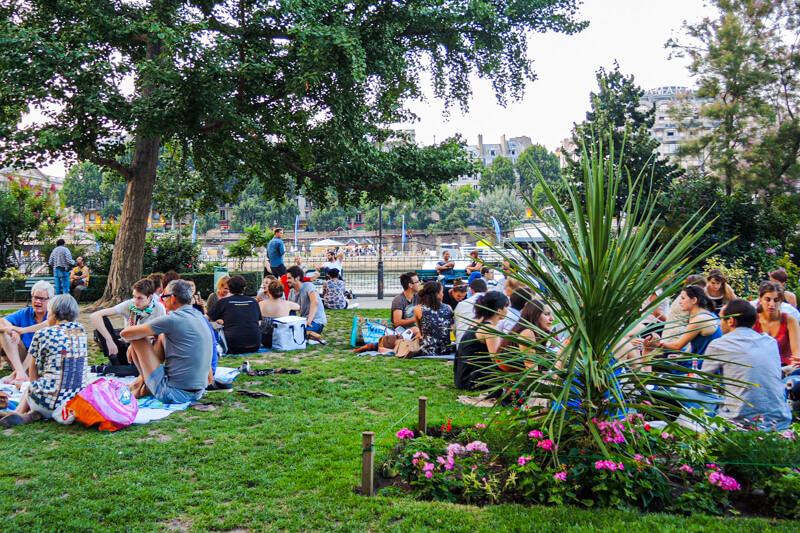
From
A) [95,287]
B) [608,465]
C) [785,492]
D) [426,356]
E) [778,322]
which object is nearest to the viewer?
[785,492]

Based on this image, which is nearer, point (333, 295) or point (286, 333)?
point (286, 333)

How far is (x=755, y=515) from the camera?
138 inches

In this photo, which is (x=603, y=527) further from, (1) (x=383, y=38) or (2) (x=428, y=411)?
(1) (x=383, y=38)

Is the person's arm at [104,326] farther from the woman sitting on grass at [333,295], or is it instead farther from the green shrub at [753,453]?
the woman sitting on grass at [333,295]

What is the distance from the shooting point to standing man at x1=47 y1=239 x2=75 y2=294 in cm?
1630

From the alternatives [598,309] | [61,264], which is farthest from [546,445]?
[61,264]

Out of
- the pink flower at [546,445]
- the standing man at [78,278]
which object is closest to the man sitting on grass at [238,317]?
the pink flower at [546,445]

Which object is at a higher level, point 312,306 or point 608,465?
point 312,306

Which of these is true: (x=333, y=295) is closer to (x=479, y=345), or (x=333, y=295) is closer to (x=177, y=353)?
(x=479, y=345)

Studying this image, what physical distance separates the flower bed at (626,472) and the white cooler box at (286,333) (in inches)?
240

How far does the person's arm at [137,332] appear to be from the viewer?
5.84 m

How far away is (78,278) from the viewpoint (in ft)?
56.1

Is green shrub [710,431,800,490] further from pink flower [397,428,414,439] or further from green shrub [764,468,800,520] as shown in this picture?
pink flower [397,428,414,439]

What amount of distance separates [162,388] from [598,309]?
4647 millimetres
